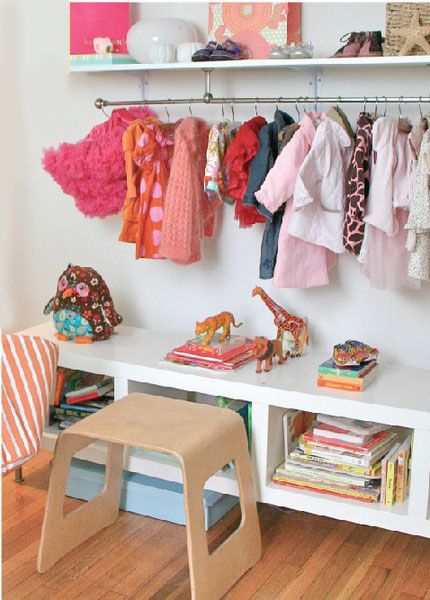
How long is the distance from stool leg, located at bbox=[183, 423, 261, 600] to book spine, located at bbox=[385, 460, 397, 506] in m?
0.38

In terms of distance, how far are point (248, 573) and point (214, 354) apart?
2.21 feet

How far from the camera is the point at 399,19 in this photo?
2.24 metres

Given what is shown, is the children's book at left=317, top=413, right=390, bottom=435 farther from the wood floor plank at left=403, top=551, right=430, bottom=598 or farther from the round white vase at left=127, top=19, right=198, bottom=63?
the round white vase at left=127, top=19, right=198, bottom=63

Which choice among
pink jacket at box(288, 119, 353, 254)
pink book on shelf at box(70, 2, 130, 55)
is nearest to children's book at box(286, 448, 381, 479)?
pink jacket at box(288, 119, 353, 254)

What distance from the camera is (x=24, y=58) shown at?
10.1ft

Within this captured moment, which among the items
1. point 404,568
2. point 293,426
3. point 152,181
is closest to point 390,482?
point 404,568

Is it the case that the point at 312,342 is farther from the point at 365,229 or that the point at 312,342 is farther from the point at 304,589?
the point at 304,589

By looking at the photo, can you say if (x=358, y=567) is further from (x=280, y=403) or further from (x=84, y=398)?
(x=84, y=398)

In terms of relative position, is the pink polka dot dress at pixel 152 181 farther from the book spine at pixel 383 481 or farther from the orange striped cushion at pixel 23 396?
the book spine at pixel 383 481

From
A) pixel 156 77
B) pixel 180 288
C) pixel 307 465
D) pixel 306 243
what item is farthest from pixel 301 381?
pixel 156 77

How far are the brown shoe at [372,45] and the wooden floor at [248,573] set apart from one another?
145cm

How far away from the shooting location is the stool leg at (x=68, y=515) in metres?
2.13

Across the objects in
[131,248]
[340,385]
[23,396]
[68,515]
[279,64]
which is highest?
[279,64]

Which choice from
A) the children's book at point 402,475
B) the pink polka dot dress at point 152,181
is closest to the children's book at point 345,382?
the children's book at point 402,475
